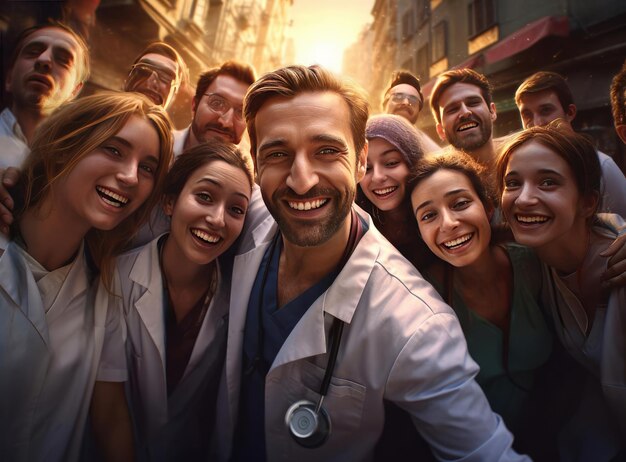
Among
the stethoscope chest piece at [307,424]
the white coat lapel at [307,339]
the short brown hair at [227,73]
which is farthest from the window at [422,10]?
the stethoscope chest piece at [307,424]

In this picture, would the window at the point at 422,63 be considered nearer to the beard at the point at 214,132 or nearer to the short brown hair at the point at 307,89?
the short brown hair at the point at 307,89

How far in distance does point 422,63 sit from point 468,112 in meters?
0.77

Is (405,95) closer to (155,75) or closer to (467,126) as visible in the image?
(467,126)

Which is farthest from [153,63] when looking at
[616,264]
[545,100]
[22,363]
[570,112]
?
[616,264]

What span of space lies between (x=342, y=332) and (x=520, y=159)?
1.07 m

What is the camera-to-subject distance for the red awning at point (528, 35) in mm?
1689

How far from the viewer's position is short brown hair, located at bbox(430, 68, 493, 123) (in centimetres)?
179

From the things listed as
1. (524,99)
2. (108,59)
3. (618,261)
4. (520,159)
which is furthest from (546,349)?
(108,59)

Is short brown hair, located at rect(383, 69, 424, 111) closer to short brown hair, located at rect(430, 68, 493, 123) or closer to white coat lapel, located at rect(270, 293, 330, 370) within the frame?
short brown hair, located at rect(430, 68, 493, 123)

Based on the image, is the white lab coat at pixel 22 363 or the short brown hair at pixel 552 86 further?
the short brown hair at pixel 552 86

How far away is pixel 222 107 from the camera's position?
6.72 feet

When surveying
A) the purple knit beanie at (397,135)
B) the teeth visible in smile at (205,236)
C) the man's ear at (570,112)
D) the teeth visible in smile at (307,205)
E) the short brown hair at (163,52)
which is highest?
the short brown hair at (163,52)

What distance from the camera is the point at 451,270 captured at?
1438 millimetres

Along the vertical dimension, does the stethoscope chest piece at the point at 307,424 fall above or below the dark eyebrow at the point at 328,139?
below
